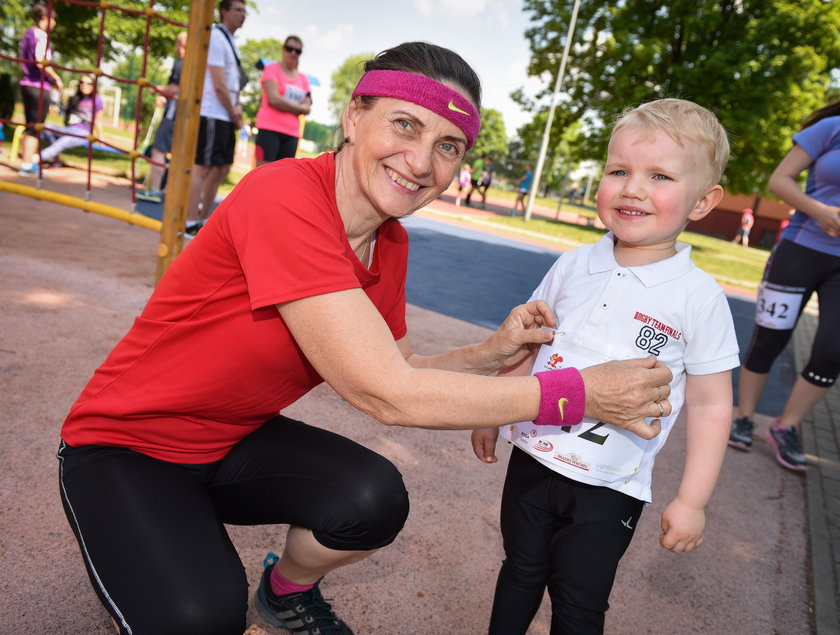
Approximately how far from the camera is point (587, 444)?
5.37 ft

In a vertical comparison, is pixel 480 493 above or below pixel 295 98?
below

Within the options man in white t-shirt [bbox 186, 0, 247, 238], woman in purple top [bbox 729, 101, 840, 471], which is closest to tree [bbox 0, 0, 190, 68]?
man in white t-shirt [bbox 186, 0, 247, 238]

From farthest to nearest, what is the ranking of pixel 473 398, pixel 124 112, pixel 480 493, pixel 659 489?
pixel 124 112 → pixel 659 489 → pixel 480 493 → pixel 473 398

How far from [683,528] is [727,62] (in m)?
22.7

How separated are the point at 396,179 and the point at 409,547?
1414 mm

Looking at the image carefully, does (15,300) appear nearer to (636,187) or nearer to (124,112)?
(636,187)

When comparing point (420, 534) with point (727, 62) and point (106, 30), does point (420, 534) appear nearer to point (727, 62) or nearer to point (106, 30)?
point (106, 30)

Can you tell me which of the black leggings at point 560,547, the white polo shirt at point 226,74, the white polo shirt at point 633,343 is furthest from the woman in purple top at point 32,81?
the black leggings at point 560,547

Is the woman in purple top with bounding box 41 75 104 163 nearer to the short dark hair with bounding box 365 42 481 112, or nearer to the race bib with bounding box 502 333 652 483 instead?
the short dark hair with bounding box 365 42 481 112

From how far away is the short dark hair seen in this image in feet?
5.34

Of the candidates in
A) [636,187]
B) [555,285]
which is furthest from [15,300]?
[636,187]

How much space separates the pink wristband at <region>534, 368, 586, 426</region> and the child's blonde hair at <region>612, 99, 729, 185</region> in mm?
744

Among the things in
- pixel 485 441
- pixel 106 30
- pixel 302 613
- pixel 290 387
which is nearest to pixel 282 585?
pixel 302 613

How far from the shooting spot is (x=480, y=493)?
9.27ft
